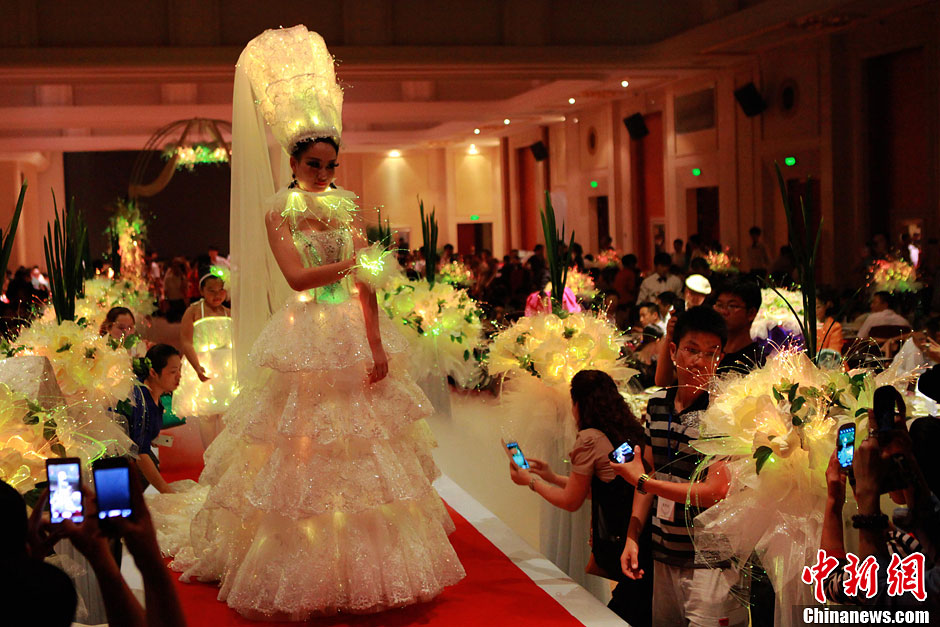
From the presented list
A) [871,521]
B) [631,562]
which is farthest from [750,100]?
[871,521]

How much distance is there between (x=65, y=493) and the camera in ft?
5.38

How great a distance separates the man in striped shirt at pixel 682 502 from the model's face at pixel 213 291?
150 inches

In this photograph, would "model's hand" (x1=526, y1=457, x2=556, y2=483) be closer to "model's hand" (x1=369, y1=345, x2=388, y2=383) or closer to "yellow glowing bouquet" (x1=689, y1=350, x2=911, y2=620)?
"model's hand" (x1=369, y1=345, x2=388, y2=383)

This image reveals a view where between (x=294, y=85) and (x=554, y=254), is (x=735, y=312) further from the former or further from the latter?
(x=294, y=85)

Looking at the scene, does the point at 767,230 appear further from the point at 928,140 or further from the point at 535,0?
the point at 535,0

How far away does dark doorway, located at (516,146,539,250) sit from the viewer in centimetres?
2353

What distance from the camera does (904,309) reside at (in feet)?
26.7

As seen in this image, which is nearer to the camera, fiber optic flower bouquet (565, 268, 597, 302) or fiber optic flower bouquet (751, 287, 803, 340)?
fiber optic flower bouquet (751, 287, 803, 340)

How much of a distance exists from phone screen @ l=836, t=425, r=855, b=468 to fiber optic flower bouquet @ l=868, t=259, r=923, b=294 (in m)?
6.91

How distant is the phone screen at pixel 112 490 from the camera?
1.58m

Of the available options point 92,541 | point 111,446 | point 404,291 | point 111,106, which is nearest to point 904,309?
point 404,291

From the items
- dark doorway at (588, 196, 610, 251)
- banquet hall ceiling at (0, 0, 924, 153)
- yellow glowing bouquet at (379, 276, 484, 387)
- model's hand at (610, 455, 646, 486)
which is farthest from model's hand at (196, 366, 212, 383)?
dark doorway at (588, 196, 610, 251)

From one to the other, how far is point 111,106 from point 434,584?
45.0 feet

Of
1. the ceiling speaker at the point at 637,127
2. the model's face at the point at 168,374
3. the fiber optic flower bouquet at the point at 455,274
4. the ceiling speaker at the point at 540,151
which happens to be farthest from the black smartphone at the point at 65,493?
the ceiling speaker at the point at 540,151
